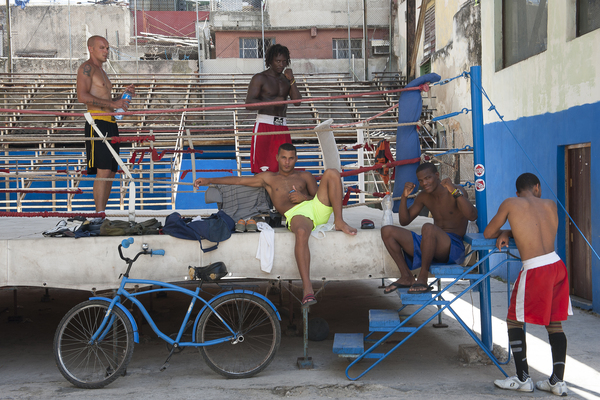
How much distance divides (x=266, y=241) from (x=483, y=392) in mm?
2035

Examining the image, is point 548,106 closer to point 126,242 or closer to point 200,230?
point 200,230

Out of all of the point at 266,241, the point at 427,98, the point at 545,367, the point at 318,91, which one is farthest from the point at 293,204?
the point at 318,91

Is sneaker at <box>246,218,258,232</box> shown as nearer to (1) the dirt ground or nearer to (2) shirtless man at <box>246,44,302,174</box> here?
(1) the dirt ground

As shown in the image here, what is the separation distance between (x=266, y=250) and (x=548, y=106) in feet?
14.9

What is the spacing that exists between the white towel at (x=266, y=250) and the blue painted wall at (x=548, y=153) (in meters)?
2.49

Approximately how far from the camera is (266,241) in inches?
185

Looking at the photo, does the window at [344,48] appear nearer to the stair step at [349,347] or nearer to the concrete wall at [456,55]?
the concrete wall at [456,55]

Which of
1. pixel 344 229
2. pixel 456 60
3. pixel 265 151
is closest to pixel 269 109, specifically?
pixel 265 151

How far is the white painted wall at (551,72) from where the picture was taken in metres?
6.20

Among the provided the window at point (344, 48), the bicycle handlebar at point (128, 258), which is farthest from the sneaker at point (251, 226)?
the window at point (344, 48)

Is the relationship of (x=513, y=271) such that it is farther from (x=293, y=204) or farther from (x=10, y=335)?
(x=10, y=335)

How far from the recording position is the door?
6.50m

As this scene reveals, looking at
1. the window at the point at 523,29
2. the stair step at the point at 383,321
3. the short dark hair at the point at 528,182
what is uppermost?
the window at the point at 523,29

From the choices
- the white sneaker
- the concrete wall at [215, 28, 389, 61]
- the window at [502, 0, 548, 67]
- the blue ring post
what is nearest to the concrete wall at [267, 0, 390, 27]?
the concrete wall at [215, 28, 389, 61]
